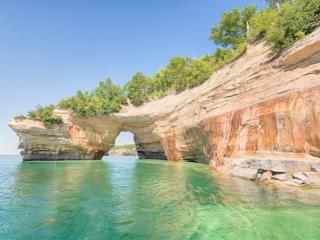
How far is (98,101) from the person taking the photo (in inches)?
1284

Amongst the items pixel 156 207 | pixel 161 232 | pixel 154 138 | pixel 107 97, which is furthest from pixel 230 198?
pixel 107 97

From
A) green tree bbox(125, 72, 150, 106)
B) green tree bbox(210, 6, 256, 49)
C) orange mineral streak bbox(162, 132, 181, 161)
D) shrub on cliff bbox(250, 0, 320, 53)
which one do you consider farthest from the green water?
green tree bbox(210, 6, 256, 49)

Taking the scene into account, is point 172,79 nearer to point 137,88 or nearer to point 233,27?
point 137,88

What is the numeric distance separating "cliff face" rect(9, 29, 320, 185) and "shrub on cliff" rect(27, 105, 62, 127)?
2.89ft

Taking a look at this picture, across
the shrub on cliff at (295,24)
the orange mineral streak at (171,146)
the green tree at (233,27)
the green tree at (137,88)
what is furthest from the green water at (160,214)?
the green tree at (233,27)

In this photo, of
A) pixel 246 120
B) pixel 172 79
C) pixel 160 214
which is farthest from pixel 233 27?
pixel 160 214

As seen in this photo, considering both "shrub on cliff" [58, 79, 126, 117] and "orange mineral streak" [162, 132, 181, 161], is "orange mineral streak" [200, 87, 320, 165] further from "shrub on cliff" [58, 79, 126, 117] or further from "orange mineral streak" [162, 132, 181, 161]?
"shrub on cliff" [58, 79, 126, 117]

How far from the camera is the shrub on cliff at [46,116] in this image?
3076 centimetres

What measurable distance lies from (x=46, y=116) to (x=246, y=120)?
26.4m

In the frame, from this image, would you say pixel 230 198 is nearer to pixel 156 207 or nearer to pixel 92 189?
pixel 156 207

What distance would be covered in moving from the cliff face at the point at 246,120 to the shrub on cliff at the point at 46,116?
2.89 feet

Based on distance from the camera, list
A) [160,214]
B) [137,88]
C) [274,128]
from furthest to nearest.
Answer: [137,88], [274,128], [160,214]

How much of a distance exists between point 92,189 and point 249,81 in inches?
493

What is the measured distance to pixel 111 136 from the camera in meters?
36.3
